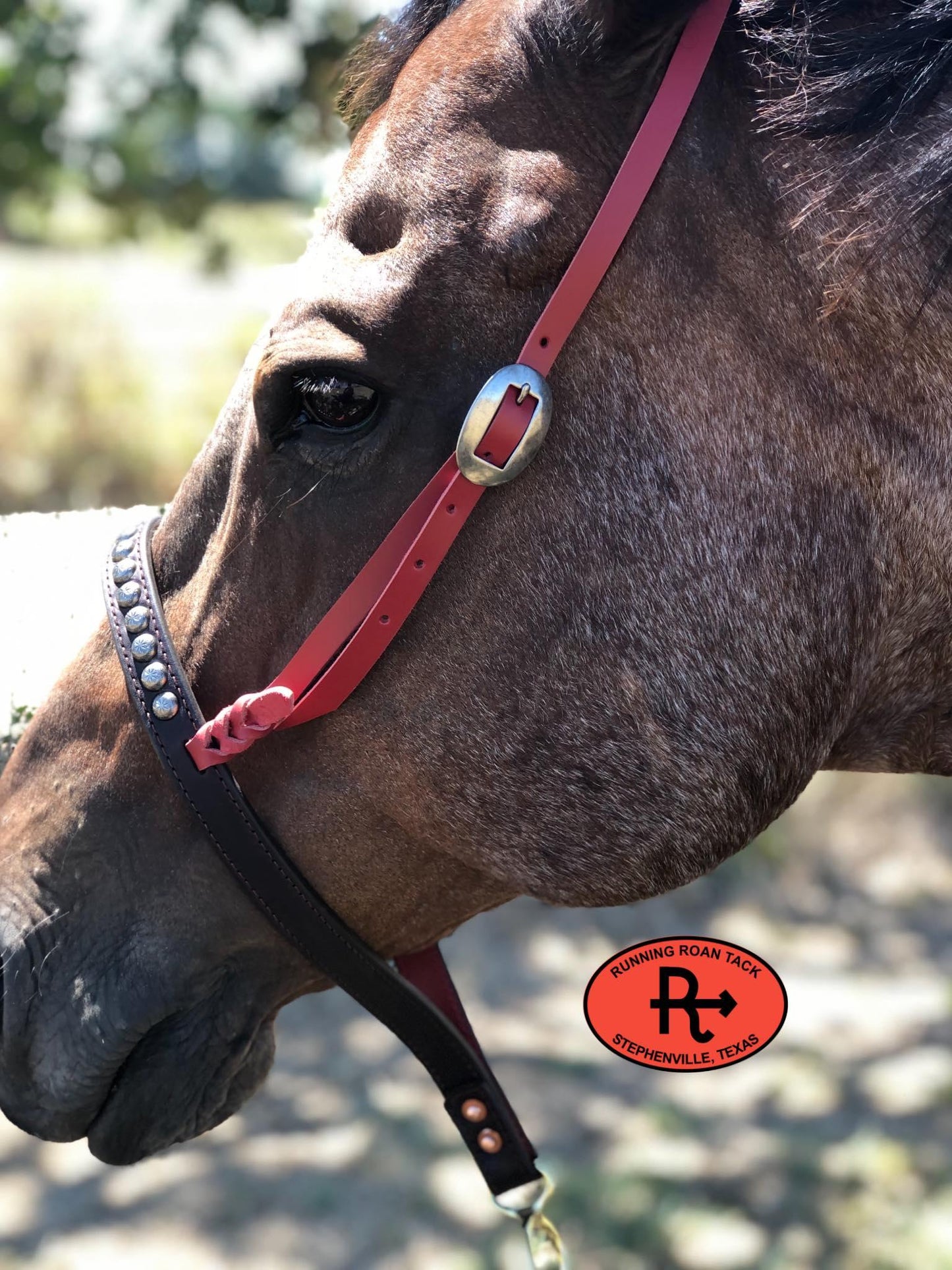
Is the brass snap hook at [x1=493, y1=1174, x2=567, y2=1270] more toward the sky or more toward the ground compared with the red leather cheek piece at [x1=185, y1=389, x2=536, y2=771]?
more toward the ground

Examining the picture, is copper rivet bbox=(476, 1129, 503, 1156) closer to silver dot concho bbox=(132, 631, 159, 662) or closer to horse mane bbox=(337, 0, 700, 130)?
silver dot concho bbox=(132, 631, 159, 662)

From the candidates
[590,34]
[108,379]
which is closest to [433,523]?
[590,34]

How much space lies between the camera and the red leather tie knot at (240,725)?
60.1 inches

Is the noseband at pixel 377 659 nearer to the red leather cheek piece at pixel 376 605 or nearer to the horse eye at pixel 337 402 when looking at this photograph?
the red leather cheek piece at pixel 376 605

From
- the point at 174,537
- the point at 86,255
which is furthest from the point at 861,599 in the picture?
the point at 86,255

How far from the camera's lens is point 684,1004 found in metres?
1.81

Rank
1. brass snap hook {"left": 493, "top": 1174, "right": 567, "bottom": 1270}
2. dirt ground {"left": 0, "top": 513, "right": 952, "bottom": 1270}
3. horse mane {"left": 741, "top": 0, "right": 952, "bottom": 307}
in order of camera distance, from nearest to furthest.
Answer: horse mane {"left": 741, "top": 0, "right": 952, "bottom": 307} < brass snap hook {"left": 493, "top": 1174, "right": 567, "bottom": 1270} < dirt ground {"left": 0, "top": 513, "right": 952, "bottom": 1270}

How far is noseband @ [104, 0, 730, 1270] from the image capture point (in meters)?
1.43

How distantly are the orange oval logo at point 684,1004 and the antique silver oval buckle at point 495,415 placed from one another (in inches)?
30.8

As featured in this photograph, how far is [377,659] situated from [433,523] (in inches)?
7.7

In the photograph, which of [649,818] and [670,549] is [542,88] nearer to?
[670,549]

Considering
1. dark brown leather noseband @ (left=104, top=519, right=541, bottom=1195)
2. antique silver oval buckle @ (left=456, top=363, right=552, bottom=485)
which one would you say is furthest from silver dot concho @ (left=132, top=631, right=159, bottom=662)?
antique silver oval buckle @ (left=456, top=363, right=552, bottom=485)

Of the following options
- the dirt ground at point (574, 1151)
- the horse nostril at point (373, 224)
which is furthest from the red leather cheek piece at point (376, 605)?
the dirt ground at point (574, 1151)

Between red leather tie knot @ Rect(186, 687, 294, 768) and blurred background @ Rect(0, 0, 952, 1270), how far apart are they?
42 cm
